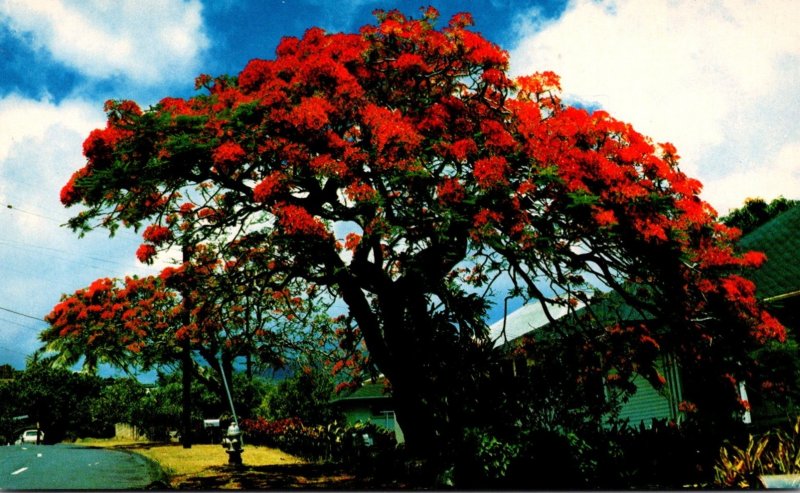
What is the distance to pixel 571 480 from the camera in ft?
35.0

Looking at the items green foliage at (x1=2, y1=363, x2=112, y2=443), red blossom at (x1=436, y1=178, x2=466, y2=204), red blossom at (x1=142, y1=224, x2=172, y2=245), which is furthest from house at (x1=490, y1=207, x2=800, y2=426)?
green foliage at (x1=2, y1=363, x2=112, y2=443)

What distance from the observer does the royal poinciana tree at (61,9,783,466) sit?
1056 centimetres

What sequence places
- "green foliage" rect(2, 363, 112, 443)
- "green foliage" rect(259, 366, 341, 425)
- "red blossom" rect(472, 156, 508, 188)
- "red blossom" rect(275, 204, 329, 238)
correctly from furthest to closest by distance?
"green foliage" rect(2, 363, 112, 443)
"green foliage" rect(259, 366, 341, 425)
"red blossom" rect(275, 204, 329, 238)
"red blossom" rect(472, 156, 508, 188)

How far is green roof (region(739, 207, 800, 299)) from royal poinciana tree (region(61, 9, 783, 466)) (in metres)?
3.76

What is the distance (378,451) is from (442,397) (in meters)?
4.69

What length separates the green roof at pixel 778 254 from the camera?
14.9m

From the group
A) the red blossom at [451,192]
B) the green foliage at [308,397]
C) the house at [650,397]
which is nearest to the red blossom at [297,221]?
the red blossom at [451,192]

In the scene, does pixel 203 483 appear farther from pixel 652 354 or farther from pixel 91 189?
pixel 652 354

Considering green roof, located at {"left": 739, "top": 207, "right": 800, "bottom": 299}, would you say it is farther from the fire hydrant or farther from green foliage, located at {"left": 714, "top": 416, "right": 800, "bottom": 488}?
the fire hydrant

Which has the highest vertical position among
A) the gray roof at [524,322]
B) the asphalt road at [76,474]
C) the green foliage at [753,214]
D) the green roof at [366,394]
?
the green foliage at [753,214]

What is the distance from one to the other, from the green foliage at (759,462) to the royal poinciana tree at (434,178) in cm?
215

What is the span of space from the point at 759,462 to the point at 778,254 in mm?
8652

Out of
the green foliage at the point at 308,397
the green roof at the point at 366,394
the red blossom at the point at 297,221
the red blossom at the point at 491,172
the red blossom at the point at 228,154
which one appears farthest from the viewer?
the green roof at the point at 366,394

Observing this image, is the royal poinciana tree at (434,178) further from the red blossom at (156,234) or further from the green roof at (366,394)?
the green roof at (366,394)
